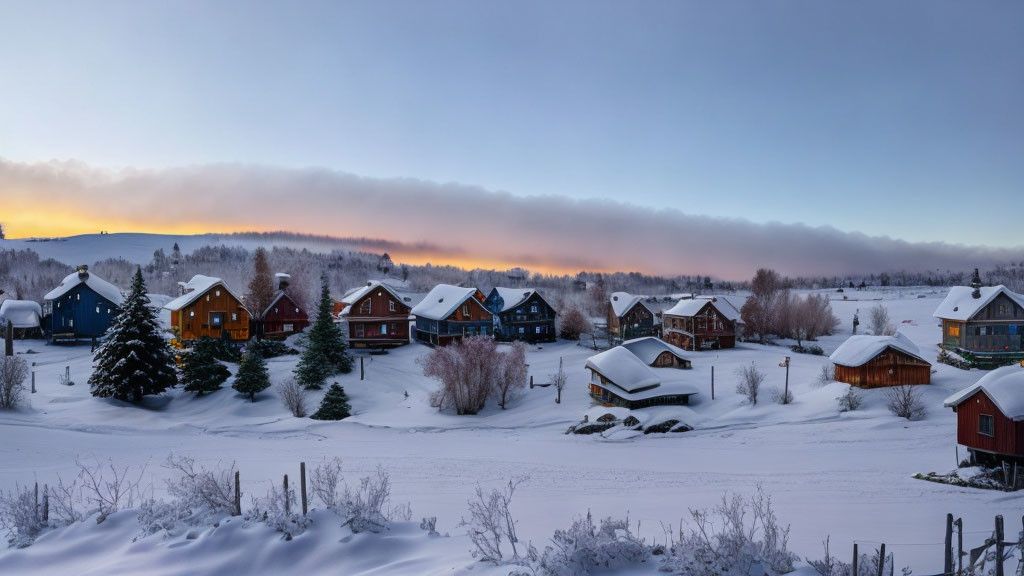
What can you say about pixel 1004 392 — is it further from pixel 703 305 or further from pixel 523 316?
pixel 523 316

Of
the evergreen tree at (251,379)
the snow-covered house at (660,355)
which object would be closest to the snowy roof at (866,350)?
the snow-covered house at (660,355)

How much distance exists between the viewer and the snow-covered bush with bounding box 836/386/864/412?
111 ft

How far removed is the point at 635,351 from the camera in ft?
166

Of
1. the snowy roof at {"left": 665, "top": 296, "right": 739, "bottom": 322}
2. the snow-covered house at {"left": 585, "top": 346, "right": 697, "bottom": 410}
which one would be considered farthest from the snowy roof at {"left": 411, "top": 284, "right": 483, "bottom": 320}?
the snowy roof at {"left": 665, "top": 296, "right": 739, "bottom": 322}

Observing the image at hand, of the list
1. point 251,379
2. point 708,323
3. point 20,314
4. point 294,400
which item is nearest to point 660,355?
point 708,323

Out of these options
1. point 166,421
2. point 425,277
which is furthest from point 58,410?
point 425,277

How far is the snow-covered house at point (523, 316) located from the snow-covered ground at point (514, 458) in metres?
18.8

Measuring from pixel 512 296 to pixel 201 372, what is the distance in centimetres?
3668

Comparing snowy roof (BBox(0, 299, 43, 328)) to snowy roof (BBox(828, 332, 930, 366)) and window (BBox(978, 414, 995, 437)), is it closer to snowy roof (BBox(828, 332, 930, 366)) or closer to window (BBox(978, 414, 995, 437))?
snowy roof (BBox(828, 332, 930, 366))

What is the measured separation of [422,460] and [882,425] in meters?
25.2

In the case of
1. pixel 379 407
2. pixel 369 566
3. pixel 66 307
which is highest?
pixel 66 307

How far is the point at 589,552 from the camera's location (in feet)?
30.7

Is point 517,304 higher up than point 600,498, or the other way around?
point 517,304

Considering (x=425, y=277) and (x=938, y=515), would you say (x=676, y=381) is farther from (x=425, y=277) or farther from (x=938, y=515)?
(x=425, y=277)
